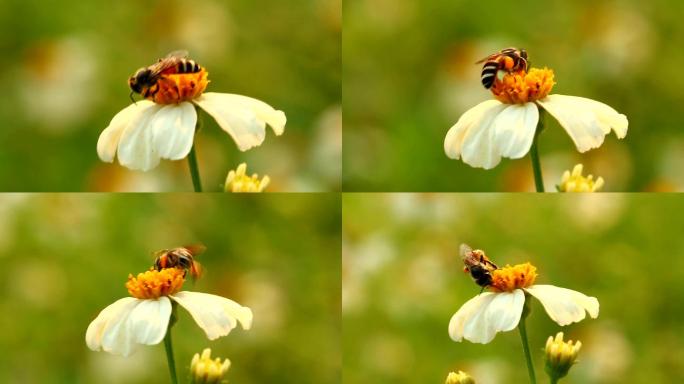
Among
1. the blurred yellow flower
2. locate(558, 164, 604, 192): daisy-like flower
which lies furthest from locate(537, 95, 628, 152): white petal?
the blurred yellow flower

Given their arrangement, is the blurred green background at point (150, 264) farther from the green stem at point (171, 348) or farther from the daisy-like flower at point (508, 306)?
the daisy-like flower at point (508, 306)

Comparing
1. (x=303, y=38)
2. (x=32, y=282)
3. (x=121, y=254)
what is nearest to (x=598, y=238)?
(x=303, y=38)

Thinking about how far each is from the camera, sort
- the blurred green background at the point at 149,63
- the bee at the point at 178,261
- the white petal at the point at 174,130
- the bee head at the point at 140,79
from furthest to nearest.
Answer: the blurred green background at the point at 149,63 → the bee at the point at 178,261 → the bee head at the point at 140,79 → the white petal at the point at 174,130

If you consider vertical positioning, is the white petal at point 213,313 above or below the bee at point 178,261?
below

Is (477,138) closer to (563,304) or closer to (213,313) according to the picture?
(563,304)

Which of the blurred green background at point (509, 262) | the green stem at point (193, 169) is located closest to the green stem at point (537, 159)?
the green stem at point (193, 169)

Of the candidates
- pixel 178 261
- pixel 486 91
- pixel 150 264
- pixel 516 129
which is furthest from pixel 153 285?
pixel 486 91
